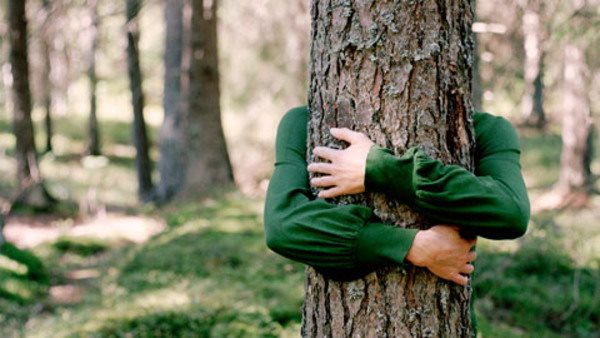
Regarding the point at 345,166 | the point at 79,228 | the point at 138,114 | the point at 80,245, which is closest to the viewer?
the point at 345,166

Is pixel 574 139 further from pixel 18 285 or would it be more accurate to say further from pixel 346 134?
pixel 346 134

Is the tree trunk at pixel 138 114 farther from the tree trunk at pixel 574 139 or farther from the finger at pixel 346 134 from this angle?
the finger at pixel 346 134

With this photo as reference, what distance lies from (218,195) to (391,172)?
10883mm

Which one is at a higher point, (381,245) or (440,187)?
(440,187)

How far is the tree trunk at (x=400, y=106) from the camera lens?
8.25 ft

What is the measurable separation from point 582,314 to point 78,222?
10.5 meters

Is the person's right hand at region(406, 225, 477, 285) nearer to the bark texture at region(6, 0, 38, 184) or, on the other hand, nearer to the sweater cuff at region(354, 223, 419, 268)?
the sweater cuff at region(354, 223, 419, 268)

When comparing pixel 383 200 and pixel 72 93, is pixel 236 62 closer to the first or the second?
A: pixel 72 93

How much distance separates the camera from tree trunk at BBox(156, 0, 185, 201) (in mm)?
14812

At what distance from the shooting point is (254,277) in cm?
731

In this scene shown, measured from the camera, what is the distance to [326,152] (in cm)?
259

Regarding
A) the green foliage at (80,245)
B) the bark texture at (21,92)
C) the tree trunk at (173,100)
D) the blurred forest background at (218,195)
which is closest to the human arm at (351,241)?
the blurred forest background at (218,195)

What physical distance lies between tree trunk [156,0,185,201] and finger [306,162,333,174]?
12.3m

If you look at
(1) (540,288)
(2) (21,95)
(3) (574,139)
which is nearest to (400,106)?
(1) (540,288)
